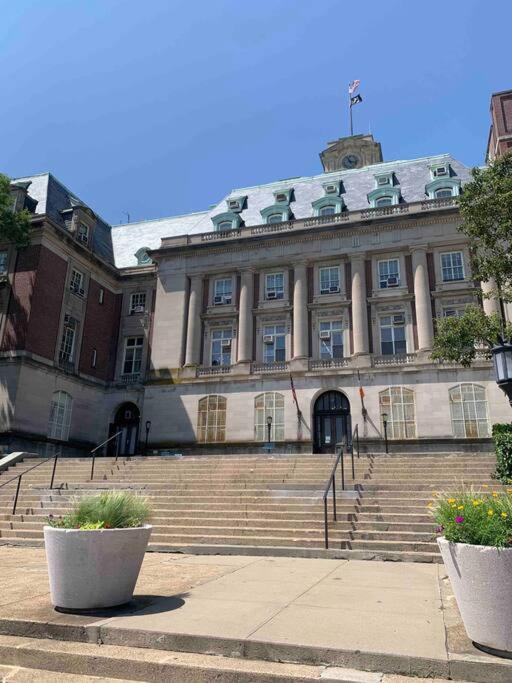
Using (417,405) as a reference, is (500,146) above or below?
above

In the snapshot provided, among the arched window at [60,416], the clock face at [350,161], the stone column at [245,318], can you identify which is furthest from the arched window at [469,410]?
the clock face at [350,161]

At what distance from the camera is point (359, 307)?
95.7 feet

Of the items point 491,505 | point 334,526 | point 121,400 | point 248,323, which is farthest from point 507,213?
point 121,400

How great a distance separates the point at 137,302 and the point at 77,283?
4.48 meters

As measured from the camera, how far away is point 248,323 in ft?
101

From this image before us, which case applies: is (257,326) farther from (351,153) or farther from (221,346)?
(351,153)

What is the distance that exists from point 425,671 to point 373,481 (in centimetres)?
1154

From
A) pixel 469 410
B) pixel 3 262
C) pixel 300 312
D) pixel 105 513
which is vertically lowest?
pixel 105 513

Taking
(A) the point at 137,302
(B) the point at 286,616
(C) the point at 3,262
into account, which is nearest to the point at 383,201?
(A) the point at 137,302

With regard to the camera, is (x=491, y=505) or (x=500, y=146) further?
(x=500, y=146)

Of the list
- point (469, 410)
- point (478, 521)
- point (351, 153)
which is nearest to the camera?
point (478, 521)

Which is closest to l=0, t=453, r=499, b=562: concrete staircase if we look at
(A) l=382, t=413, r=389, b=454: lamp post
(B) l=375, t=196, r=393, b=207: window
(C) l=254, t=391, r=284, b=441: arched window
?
(A) l=382, t=413, r=389, b=454: lamp post

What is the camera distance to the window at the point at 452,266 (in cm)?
2862

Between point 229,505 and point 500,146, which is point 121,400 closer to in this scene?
point 229,505
